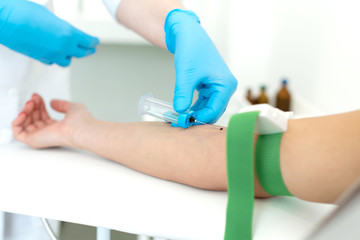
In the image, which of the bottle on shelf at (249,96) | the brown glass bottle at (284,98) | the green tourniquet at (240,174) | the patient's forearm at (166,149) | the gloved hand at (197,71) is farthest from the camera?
the bottle on shelf at (249,96)

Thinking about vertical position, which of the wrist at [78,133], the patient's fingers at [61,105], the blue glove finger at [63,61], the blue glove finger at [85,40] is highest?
the blue glove finger at [85,40]

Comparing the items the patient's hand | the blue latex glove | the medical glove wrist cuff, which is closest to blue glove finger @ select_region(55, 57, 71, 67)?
the blue latex glove

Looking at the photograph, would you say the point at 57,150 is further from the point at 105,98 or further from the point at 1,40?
the point at 105,98

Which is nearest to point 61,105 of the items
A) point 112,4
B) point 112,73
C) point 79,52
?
point 79,52

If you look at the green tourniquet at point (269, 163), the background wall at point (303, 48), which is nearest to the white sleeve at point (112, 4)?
the green tourniquet at point (269, 163)

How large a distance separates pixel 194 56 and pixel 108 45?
1.80m

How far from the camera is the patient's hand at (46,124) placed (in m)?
1.03

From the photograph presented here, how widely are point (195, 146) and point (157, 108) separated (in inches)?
6.5

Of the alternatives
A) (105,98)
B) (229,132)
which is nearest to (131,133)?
(229,132)

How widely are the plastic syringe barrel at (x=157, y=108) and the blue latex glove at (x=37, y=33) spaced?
35cm

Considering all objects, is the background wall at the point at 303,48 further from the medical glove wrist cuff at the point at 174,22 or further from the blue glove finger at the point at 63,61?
the blue glove finger at the point at 63,61

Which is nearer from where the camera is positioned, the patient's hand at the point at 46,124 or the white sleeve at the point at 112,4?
the patient's hand at the point at 46,124

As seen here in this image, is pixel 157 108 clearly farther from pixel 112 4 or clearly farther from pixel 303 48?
pixel 303 48

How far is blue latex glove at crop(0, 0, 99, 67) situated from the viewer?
1018mm
